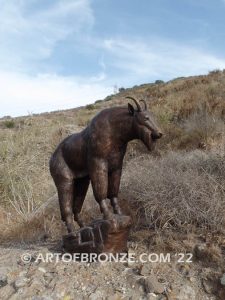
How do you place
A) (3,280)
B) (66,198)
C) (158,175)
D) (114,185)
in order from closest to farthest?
1. (3,280)
2. (114,185)
3. (66,198)
4. (158,175)

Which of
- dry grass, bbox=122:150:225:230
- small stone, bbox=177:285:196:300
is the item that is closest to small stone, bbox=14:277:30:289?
small stone, bbox=177:285:196:300

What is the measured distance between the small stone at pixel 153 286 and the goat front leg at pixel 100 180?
56cm

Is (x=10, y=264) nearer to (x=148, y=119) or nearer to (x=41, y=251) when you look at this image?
(x=41, y=251)

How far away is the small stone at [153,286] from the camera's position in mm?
3307

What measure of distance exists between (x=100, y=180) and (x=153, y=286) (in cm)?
89

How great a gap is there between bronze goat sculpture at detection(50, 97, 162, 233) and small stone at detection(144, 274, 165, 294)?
57cm

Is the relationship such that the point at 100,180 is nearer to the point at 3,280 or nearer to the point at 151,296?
the point at 151,296

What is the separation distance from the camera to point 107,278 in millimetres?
3504

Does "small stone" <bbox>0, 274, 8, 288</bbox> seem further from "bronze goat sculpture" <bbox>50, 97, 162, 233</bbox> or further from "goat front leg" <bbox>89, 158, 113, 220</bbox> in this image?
"goat front leg" <bbox>89, 158, 113, 220</bbox>

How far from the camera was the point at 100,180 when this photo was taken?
3590mm

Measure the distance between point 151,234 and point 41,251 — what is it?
103cm

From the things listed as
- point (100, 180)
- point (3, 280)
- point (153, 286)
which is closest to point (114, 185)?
point (100, 180)

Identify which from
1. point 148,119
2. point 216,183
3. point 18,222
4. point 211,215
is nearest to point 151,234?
point 211,215

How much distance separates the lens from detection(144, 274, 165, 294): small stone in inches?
130
